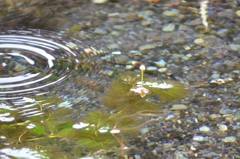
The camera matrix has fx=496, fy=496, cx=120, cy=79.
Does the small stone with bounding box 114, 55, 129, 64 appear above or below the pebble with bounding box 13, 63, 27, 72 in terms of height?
below

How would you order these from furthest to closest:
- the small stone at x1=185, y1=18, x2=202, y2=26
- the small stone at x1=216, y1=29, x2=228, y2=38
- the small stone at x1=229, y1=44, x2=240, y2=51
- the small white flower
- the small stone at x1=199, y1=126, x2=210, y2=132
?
the small stone at x1=185, y1=18, x2=202, y2=26, the small stone at x1=216, y1=29, x2=228, y2=38, the small stone at x1=229, y1=44, x2=240, y2=51, the small white flower, the small stone at x1=199, y1=126, x2=210, y2=132

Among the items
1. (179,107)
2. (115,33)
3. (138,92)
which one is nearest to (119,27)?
(115,33)

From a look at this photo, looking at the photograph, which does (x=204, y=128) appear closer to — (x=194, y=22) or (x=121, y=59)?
(x=121, y=59)

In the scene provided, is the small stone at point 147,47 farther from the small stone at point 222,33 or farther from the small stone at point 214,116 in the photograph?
the small stone at point 214,116

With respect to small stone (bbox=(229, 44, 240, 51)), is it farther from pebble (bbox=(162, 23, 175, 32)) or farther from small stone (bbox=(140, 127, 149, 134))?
small stone (bbox=(140, 127, 149, 134))

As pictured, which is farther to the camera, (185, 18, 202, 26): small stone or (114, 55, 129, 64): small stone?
(185, 18, 202, 26): small stone

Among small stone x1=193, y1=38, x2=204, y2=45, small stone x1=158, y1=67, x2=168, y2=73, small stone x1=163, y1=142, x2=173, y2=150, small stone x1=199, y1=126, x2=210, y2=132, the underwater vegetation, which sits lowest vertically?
small stone x1=199, y1=126, x2=210, y2=132

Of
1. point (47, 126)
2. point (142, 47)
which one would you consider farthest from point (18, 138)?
point (142, 47)

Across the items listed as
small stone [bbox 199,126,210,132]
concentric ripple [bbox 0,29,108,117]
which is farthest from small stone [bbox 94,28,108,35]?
small stone [bbox 199,126,210,132]
